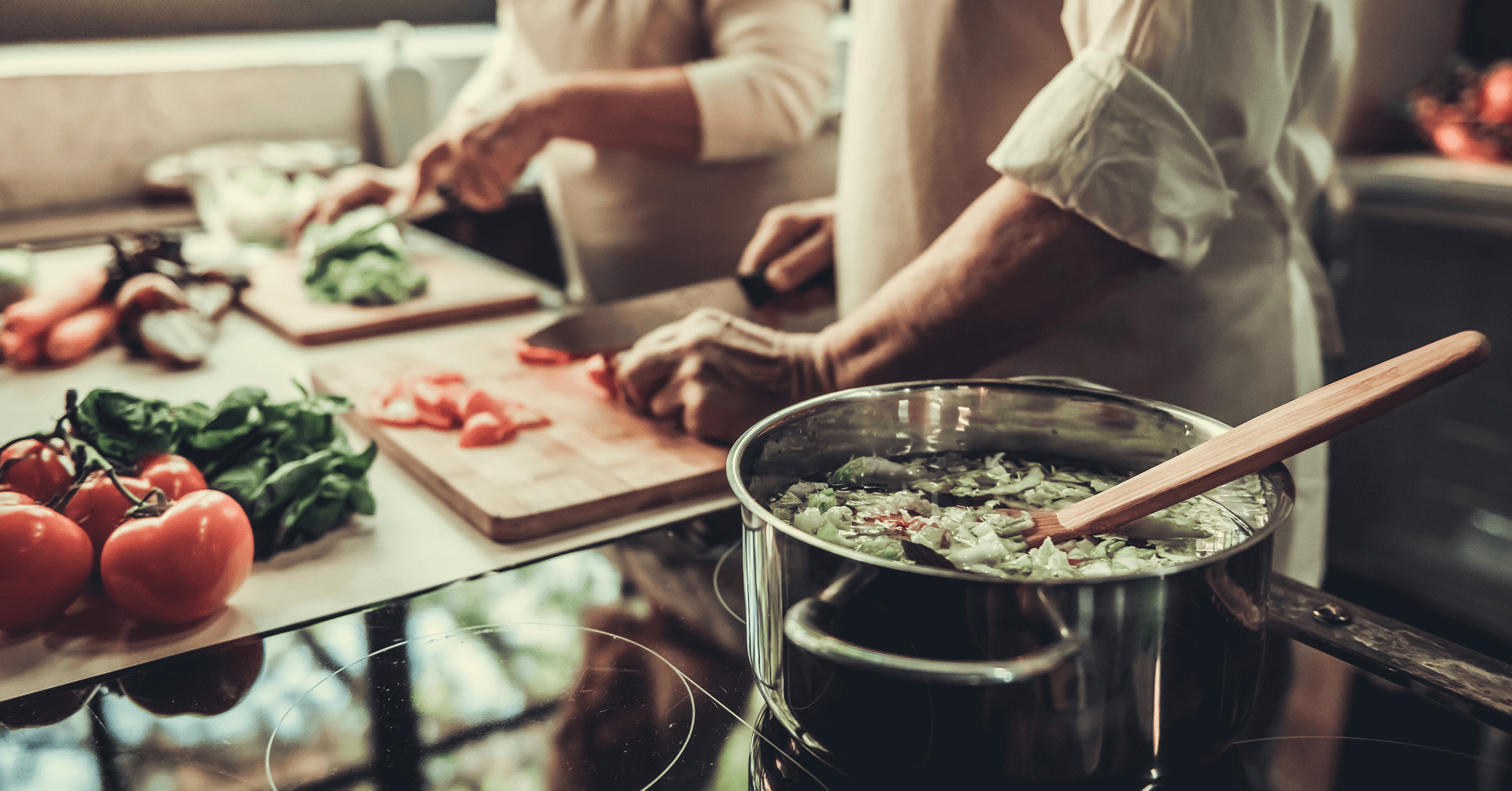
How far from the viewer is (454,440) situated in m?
1.09

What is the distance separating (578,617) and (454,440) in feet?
1.34

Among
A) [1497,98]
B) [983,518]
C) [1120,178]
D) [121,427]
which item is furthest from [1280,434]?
[1497,98]

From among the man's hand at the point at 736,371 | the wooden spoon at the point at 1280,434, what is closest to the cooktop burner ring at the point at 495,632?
the wooden spoon at the point at 1280,434

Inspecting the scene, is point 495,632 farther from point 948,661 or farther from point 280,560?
point 948,661

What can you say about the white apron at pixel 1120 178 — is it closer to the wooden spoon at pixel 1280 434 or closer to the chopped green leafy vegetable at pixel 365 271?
the wooden spoon at pixel 1280 434

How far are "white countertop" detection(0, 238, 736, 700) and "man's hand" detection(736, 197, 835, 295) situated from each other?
35cm

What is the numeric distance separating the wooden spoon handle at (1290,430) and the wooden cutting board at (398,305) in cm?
120

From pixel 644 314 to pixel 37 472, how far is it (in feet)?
2.06

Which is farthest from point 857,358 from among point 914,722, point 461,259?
point 461,259

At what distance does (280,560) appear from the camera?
86 cm

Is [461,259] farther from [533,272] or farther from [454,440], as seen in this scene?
[454,440]

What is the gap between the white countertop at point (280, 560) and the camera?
0.72 metres

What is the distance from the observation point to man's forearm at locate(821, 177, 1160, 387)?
84cm

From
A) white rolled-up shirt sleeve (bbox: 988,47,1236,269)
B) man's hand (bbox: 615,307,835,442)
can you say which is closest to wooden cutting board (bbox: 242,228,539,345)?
man's hand (bbox: 615,307,835,442)
